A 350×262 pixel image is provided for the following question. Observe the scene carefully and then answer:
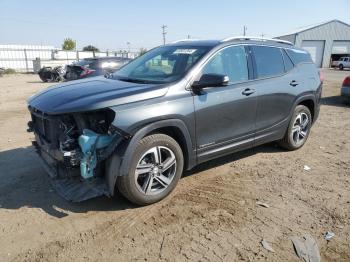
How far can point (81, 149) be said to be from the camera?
12.0ft

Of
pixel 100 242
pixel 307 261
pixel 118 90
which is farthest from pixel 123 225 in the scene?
pixel 307 261

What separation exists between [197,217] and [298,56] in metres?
3.75

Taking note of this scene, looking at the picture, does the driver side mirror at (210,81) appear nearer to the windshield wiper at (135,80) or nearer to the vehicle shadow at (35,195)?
the windshield wiper at (135,80)

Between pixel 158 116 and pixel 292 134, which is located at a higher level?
pixel 158 116

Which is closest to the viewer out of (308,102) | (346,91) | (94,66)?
(308,102)

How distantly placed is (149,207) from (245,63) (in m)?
2.45

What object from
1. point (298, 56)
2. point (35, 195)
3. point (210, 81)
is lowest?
point (35, 195)

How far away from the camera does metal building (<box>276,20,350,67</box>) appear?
4775 cm

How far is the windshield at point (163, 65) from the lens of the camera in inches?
173

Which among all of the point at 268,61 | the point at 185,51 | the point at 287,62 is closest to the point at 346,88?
the point at 287,62

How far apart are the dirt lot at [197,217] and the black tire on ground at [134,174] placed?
0.12 meters

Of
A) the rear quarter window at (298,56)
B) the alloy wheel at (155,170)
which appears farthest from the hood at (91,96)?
the rear quarter window at (298,56)

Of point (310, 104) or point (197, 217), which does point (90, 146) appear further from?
point (310, 104)

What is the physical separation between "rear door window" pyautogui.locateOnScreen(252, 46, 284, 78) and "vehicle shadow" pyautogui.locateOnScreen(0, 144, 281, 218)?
1453 millimetres
